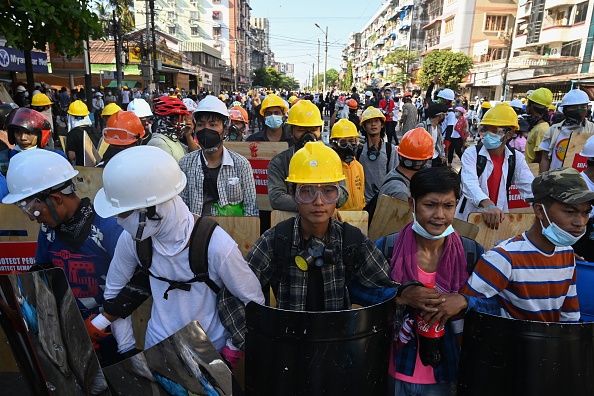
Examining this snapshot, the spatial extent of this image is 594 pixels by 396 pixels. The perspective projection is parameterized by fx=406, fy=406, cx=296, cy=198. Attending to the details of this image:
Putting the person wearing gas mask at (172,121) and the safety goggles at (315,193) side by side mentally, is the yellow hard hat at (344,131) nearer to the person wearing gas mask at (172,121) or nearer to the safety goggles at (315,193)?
the person wearing gas mask at (172,121)

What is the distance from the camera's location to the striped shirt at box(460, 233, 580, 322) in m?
1.74

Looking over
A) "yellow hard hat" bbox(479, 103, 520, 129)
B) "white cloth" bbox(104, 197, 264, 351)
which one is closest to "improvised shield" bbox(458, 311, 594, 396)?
"white cloth" bbox(104, 197, 264, 351)

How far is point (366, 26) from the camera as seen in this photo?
459ft

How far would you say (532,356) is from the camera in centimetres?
130

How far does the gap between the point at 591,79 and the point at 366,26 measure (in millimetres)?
125827

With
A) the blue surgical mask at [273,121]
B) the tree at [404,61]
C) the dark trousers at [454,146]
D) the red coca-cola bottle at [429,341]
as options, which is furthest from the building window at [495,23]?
the red coca-cola bottle at [429,341]

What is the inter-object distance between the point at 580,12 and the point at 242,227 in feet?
131

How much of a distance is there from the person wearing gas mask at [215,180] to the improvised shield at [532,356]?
2141 mm

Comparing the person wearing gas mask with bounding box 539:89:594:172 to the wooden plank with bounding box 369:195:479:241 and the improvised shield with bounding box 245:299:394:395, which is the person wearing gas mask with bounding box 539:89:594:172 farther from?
the improvised shield with bounding box 245:299:394:395

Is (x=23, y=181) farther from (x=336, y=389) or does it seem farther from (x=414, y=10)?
(x=414, y=10)

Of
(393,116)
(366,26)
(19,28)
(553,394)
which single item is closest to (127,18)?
(393,116)

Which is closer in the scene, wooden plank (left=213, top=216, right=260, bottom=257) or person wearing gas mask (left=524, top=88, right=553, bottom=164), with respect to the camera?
wooden plank (left=213, top=216, right=260, bottom=257)

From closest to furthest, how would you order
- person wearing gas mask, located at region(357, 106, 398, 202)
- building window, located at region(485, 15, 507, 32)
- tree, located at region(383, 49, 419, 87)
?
person wearing gas mask, located at region(357, 106, 398, 202)
building window, located at region(485, 15, 507, 32)
tree, located at region(383, 49, 419, 87)

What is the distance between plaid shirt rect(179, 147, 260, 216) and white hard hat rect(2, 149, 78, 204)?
42.5 inches
